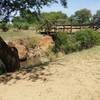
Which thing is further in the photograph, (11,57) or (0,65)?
(0,65)

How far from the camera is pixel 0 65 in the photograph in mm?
19609

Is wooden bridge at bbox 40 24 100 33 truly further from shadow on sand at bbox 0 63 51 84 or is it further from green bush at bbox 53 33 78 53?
shadow on sand at bbox 0 63 51 84

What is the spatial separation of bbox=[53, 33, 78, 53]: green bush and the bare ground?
11.8 metres

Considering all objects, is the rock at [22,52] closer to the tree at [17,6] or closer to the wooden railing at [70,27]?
the wooden railing at [70,27]

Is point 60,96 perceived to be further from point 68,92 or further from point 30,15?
point 30,15

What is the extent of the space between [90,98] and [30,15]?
275 inches

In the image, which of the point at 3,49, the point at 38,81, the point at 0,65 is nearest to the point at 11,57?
the point at 3,49

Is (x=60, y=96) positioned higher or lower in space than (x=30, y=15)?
lower

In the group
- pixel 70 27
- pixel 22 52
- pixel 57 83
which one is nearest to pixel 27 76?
pixel 57 83

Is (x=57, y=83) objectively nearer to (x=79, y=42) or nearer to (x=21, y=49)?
(x=79, y=42)

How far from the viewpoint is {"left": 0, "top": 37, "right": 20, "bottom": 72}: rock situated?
51.4 feet

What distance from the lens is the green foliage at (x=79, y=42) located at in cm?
2565

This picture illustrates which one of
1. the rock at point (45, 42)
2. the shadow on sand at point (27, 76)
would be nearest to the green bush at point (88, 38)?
the rock at point (45, 42)

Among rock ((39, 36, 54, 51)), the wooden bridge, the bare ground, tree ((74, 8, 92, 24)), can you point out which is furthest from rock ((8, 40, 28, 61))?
tree ((74, 8, 92, 24))
